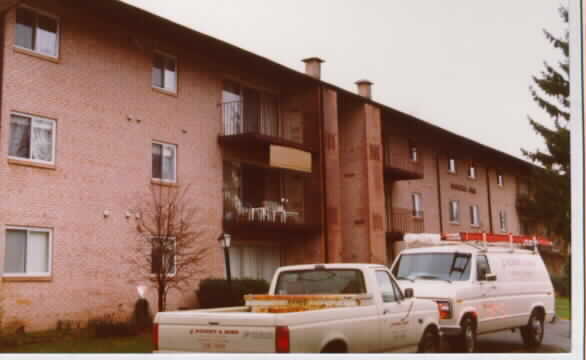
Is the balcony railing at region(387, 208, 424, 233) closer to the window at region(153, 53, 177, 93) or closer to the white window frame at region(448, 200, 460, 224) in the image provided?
the white window frame at region(448, 200, 460, 224)

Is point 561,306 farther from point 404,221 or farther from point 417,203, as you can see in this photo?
point 417,203

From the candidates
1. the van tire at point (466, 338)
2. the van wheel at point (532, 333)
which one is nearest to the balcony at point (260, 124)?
the van wheel at point (532, 333)

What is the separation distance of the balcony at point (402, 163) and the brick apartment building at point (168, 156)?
13 cm

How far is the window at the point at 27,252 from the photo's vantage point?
14.2 metres

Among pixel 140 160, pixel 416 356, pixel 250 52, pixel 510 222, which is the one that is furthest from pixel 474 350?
pixel 510 222

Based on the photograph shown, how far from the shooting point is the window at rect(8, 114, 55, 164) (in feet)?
48.0

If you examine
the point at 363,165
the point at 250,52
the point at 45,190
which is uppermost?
the point at 250,52

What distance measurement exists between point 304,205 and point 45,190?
9260 millimetres

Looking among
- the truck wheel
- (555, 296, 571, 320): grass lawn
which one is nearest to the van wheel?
(555, 296, 571, 320): grass lawn

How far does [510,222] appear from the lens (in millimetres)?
28281

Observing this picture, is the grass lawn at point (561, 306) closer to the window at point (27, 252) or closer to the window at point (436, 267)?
the window at point (436, 267)

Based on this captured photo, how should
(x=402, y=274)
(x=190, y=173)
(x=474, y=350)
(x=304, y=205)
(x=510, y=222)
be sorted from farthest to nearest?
(x=510, y=222) → (x=304, y=205) → (x=190, y=173) → (x=402, y=274) → (x=474, y=350)

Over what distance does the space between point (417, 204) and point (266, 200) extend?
10023 mm

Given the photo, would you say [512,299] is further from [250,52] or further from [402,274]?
[250,52]
